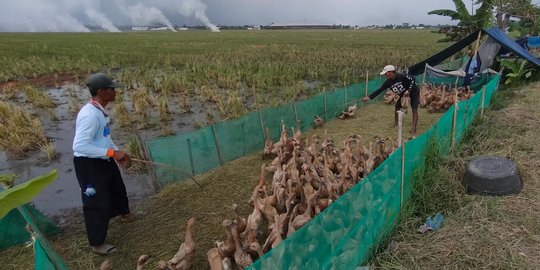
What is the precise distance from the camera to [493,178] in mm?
4137

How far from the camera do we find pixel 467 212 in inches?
154

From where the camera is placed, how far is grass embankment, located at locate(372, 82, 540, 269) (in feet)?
10.7

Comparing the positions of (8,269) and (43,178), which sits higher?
(43,178)

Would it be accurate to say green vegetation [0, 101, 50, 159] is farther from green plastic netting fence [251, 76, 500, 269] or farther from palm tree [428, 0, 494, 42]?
palm tree [428, 0, 494, 42]

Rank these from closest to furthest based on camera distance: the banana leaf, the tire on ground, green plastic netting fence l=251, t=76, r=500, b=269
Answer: the banana leaf → green plastic netting fence l=251, t=76, r=500, b=269 → the tire on ground

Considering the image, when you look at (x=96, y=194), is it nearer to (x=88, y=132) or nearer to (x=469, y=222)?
(x=88, y=132)

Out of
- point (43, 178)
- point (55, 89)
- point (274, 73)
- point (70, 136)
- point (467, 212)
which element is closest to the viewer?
point (43, 178)

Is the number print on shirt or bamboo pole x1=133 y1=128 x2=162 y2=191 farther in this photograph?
the number print on shirt

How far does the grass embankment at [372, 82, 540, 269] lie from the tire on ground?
0.31ft

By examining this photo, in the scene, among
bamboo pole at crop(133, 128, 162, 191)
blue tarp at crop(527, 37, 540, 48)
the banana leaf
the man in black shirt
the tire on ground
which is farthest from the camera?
blue tarp at crop(527, 37, 540, 48)

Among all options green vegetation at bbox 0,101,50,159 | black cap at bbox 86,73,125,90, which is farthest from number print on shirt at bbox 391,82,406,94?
green vegetation at bbox 0,101,50,159

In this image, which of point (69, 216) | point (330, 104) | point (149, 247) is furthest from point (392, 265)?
point (330, 104)

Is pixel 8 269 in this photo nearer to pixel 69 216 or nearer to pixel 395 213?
pixel 69 216

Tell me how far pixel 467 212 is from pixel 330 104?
16.4ft
